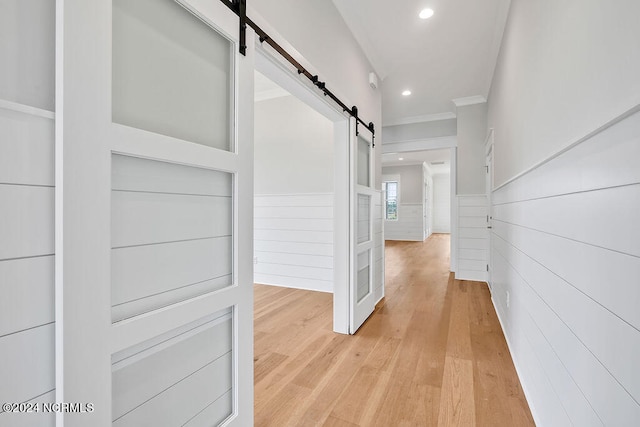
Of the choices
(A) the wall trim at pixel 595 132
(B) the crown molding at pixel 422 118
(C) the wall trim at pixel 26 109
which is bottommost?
(C) the wall trim at pixel 26 109

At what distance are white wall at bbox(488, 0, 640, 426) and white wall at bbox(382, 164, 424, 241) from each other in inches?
335

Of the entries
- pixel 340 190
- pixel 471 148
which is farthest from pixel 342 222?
pixel 471 148

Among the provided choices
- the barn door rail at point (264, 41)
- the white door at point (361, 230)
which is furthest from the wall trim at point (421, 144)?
the barn door rail at point (264, 41)

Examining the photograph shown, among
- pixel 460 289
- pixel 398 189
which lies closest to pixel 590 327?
pixel 460 289

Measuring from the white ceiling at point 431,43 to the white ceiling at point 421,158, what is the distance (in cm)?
391

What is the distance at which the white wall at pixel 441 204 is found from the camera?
503 inches

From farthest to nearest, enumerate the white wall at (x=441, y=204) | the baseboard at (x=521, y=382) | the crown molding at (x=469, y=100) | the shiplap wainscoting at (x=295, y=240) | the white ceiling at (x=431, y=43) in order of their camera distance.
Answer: the white wall at (x=441, y=204)
the crown molding at (x=469, y=100)
the shiplap wainscoting at (x=295, y=240)
the white ceiling at (x=431, y=43)
the baseboard at (x=521, y=382)

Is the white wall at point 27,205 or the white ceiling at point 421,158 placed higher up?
the white ceiling at point 421,158

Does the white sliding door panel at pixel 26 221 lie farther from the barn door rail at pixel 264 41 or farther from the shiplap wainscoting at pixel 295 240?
the shiplap wainscoting at pixel 295 240

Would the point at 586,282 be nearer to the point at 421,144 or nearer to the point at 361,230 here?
the point at 361,230

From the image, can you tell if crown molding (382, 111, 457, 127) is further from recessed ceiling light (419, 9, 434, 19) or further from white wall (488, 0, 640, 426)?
white wall (488, 0, 640, 426)

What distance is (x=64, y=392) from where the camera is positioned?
0.65 metres

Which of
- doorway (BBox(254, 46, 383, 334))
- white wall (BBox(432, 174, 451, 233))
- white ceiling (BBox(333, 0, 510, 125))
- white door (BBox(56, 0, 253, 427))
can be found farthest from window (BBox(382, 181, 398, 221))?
white door (BBox(56, 0, 253, 427))

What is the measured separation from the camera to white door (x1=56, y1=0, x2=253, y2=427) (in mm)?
676
